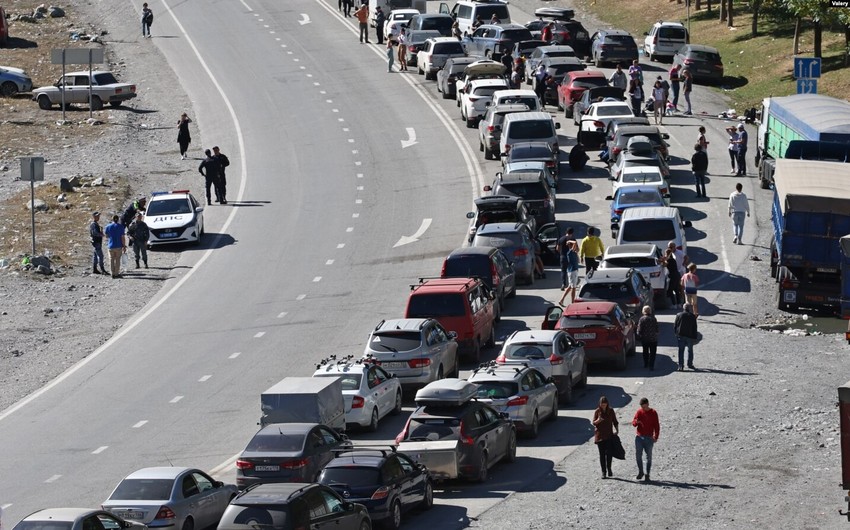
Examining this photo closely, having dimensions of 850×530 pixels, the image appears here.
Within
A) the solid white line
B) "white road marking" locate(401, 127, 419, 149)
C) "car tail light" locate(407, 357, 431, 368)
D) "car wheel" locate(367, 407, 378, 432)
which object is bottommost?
the solid white line

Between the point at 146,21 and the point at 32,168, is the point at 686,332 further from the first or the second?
the point at 146,21

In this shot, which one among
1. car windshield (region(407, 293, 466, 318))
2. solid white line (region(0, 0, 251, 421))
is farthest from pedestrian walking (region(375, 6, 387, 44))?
car windshield (region(407, 293, 466, 318))

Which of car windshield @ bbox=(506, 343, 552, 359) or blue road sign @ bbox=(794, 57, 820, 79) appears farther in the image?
blue road sign @ bbox=(794, 57, 820, 79)

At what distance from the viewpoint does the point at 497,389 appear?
2641cm

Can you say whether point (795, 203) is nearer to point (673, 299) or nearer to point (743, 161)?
point (673, 299)

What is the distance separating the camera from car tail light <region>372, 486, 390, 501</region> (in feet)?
70.7

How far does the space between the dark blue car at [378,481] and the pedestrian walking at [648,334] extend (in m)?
9.36

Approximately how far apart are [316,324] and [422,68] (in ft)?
103

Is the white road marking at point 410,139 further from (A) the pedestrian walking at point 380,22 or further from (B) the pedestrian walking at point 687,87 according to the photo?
(A) the pedestrian walking at point 380,22

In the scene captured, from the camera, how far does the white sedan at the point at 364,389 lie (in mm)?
27156

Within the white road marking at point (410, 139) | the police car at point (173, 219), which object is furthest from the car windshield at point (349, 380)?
the white road marking at point (410, 139)

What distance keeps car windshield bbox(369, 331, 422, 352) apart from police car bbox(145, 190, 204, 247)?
602 inches

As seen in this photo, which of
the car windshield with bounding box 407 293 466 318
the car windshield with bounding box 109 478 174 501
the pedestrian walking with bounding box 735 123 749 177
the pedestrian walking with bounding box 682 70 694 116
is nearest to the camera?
the car windshield with bounding box 109 478 174 501

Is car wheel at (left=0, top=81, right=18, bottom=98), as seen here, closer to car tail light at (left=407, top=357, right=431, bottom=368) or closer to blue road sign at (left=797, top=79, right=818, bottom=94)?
blue road sign at (left=797, top=79, right=818, bottom=94)
